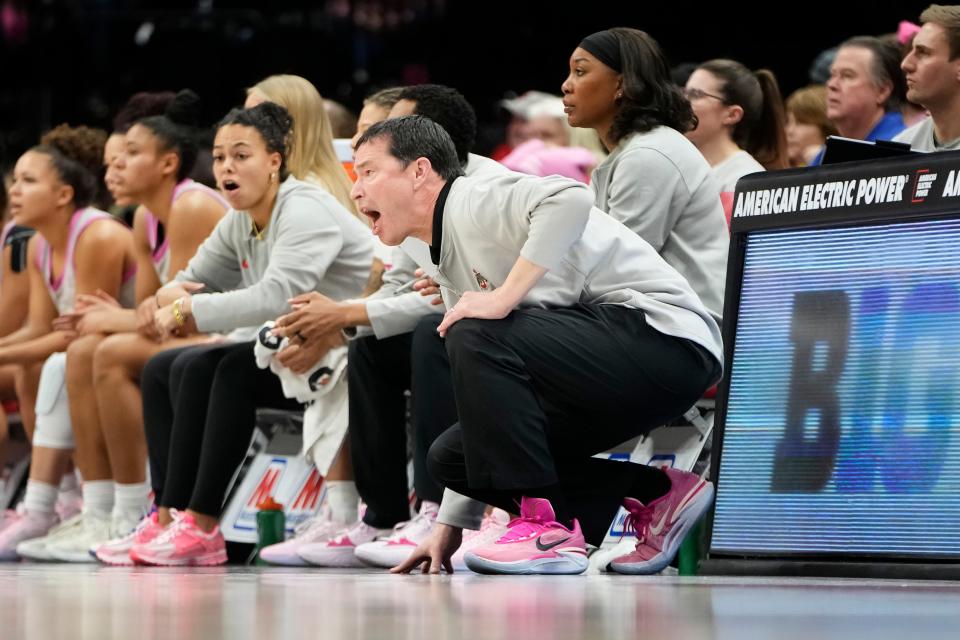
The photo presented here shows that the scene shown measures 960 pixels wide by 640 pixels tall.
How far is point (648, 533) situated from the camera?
3.36 m

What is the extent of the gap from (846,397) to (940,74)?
38.6 inches

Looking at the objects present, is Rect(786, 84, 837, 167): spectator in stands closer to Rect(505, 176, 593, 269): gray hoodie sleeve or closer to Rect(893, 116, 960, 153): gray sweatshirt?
Rect(893, 116, 960, 153): gray sweatshirt

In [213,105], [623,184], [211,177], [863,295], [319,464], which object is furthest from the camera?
[213,105]

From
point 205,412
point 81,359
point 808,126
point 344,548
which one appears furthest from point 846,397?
point 81,359

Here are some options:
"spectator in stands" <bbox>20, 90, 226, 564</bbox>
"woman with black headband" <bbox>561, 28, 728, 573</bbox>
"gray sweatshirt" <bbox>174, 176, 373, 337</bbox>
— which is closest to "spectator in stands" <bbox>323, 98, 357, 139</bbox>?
"spectator in stands" <bbox>20, 90, 226, 564</bbox>

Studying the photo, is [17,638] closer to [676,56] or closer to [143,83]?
[676,56]

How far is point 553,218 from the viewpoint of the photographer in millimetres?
3021

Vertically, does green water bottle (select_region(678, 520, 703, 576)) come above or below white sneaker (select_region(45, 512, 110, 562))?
above

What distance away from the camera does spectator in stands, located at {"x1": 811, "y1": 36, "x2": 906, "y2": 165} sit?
4688mm

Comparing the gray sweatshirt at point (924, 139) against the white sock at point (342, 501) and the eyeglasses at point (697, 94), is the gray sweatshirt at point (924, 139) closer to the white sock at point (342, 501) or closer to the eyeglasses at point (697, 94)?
the eyeglasses at point (697, 94)

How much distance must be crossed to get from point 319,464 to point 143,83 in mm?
6079

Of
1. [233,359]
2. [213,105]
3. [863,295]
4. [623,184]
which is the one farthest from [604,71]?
[213,105]

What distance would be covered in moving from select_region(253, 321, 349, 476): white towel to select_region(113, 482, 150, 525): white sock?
84cm

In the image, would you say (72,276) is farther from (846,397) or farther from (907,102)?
(846,397)
